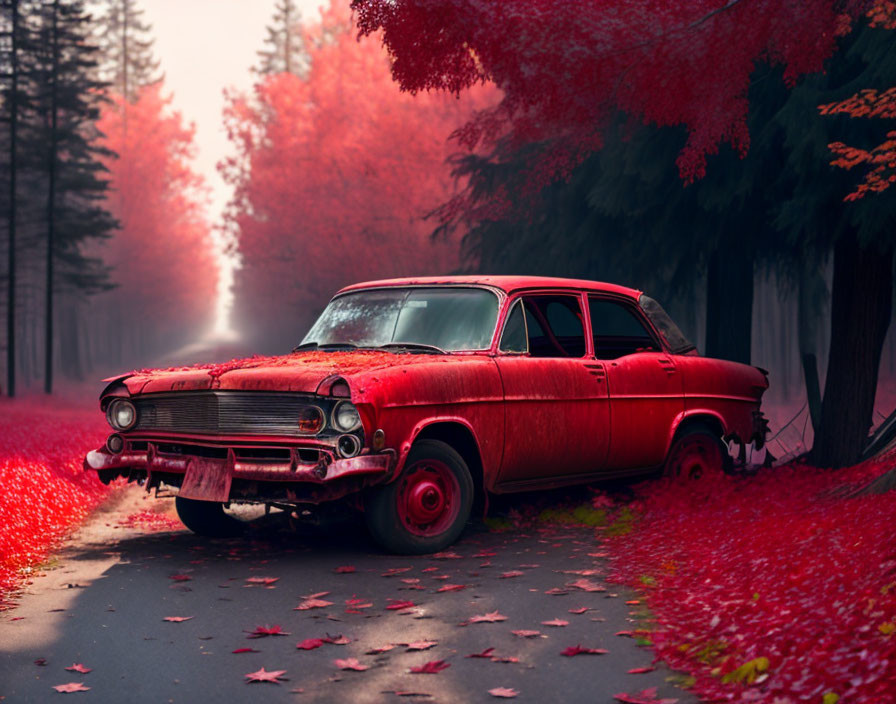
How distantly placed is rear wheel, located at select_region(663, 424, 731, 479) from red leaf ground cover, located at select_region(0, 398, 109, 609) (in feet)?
17.4

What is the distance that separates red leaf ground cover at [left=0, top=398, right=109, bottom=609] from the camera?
8.40 meters

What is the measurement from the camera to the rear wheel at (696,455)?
9.67 meters

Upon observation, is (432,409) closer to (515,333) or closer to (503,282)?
(515,333)

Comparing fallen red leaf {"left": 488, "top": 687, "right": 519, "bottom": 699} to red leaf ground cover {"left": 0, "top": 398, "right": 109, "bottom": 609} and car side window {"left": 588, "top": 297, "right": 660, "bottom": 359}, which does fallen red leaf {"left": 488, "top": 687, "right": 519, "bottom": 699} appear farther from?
car side window {"left": 588, "top": 297, "right": 660, "bottom": 359}

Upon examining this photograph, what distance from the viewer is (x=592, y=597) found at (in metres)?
6.58

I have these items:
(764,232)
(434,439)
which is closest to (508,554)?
(434,439)

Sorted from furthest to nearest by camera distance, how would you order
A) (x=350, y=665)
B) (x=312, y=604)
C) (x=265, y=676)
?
(x=312, y=604)
(x=350, y=665)
(x=265, y=676)

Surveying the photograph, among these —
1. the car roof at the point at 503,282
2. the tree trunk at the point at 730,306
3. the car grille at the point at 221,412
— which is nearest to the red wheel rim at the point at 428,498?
the car grille at the point at 221,412

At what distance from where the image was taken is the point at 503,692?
482cm

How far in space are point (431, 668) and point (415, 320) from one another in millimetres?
3898

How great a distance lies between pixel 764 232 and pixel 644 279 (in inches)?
111

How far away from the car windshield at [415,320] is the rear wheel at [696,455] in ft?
7.58

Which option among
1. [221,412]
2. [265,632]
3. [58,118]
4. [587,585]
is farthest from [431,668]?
[58,118]

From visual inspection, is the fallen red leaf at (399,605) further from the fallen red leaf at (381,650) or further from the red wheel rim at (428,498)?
the red wheel rim at (428,498)
